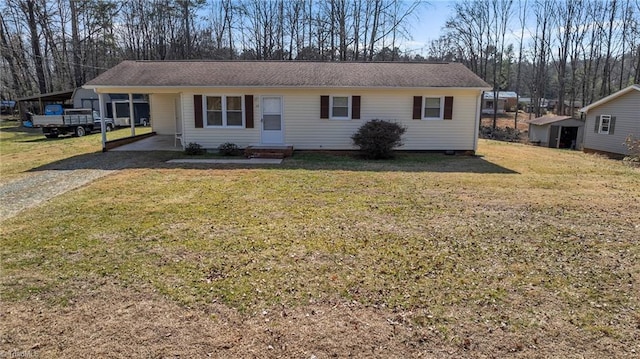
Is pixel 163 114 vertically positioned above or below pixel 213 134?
above

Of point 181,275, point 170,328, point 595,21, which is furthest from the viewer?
point 595,21

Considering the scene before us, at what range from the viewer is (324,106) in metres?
14.3

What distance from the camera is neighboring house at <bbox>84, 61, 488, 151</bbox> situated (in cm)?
1402

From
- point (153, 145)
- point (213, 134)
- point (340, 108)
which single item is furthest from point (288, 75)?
point (153, 145)

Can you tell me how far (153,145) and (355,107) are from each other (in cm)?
832

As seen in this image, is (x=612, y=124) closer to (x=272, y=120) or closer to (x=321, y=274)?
(x=272, y=120)

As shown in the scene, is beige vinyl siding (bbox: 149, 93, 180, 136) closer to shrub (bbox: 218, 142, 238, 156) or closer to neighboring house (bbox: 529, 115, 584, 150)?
shrub (bbox: 218, 142, 238, 156)

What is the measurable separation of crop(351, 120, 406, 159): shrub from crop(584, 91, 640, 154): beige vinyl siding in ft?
38.9

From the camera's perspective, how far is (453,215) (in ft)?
23.1

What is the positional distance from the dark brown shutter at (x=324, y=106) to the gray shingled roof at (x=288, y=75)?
0.56 m

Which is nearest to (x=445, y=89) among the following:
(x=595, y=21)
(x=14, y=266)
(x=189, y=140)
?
(x=189, y=140)

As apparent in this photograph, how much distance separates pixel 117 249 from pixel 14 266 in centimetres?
107

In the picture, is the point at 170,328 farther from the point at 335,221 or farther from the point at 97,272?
the point at 335,221

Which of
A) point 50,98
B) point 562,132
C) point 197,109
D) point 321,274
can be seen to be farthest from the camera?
point 50,98
